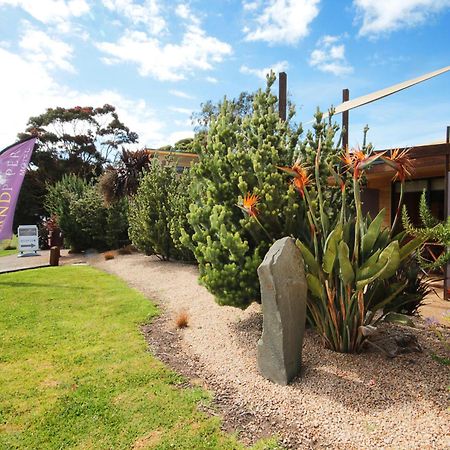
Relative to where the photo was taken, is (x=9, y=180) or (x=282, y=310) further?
(x=9, y=180)

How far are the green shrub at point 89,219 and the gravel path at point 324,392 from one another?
10.5 meters

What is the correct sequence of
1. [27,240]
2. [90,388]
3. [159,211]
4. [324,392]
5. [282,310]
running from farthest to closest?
[27,240]
[159,211]
[90,388]
[282,310]
[324,392]

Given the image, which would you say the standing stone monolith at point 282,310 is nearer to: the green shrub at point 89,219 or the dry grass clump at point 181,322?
the dry grass clump at point 181,322

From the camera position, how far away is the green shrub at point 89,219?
1507cm

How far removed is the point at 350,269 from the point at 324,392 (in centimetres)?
116

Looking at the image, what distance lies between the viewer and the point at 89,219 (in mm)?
15281

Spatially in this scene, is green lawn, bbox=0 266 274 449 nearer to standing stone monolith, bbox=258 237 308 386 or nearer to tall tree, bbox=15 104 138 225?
standing stone monolith, bbox=258 237 308 386

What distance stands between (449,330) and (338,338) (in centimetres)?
207

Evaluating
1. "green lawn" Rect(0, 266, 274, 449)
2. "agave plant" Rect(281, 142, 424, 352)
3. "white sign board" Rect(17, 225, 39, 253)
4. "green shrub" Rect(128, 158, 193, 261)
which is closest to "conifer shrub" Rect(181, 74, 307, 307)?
"agave plant" Rect(281, 142, 424, 352)

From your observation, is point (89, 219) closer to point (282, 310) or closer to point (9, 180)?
point (9, 180)

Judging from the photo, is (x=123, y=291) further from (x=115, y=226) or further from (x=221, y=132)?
(x=115, y=226)

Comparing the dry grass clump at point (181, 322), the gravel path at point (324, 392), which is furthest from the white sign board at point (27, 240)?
the gravel path at point (324, 392)

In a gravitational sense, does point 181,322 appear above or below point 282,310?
below

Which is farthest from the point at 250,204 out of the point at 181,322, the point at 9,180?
the point at 9,180
